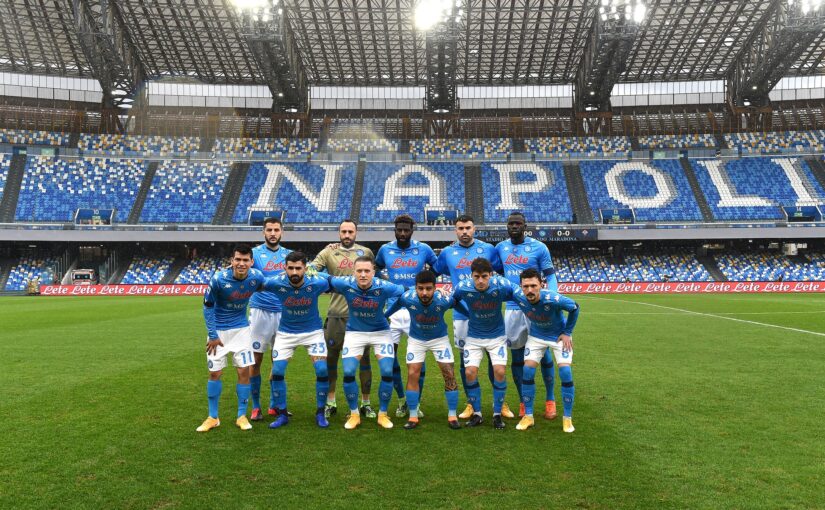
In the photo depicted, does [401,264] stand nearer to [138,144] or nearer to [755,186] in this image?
[755,186]

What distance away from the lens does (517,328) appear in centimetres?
782

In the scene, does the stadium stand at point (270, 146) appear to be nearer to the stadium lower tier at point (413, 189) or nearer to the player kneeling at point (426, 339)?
the stadium lower tier at point (413, 189)

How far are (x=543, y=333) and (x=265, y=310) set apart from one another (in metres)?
3.70

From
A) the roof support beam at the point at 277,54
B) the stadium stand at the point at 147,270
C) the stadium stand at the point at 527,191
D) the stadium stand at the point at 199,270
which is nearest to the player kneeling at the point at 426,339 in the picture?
the roof support beam at the point at 277,54

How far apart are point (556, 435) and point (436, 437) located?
1.37 metres

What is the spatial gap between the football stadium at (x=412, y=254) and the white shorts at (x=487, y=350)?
0.17 ft

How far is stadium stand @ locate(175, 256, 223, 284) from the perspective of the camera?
44.7m

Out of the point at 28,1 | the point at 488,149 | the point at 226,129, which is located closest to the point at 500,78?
the point at 488,149

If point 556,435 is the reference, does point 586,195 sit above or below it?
above

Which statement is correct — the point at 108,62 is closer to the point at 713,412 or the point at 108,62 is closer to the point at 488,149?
the point at 488,149

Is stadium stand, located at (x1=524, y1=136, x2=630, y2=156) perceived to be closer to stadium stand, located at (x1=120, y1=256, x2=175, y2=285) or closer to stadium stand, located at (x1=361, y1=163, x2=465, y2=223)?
stadium stand, located at (x1=361, y1=163, x2=465, y2=223)

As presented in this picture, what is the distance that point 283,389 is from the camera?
7422 millimetres

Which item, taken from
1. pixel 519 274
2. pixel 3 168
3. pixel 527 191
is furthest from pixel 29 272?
pixel 519 274

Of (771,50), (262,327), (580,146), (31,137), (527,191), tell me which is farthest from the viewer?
(580,146)
